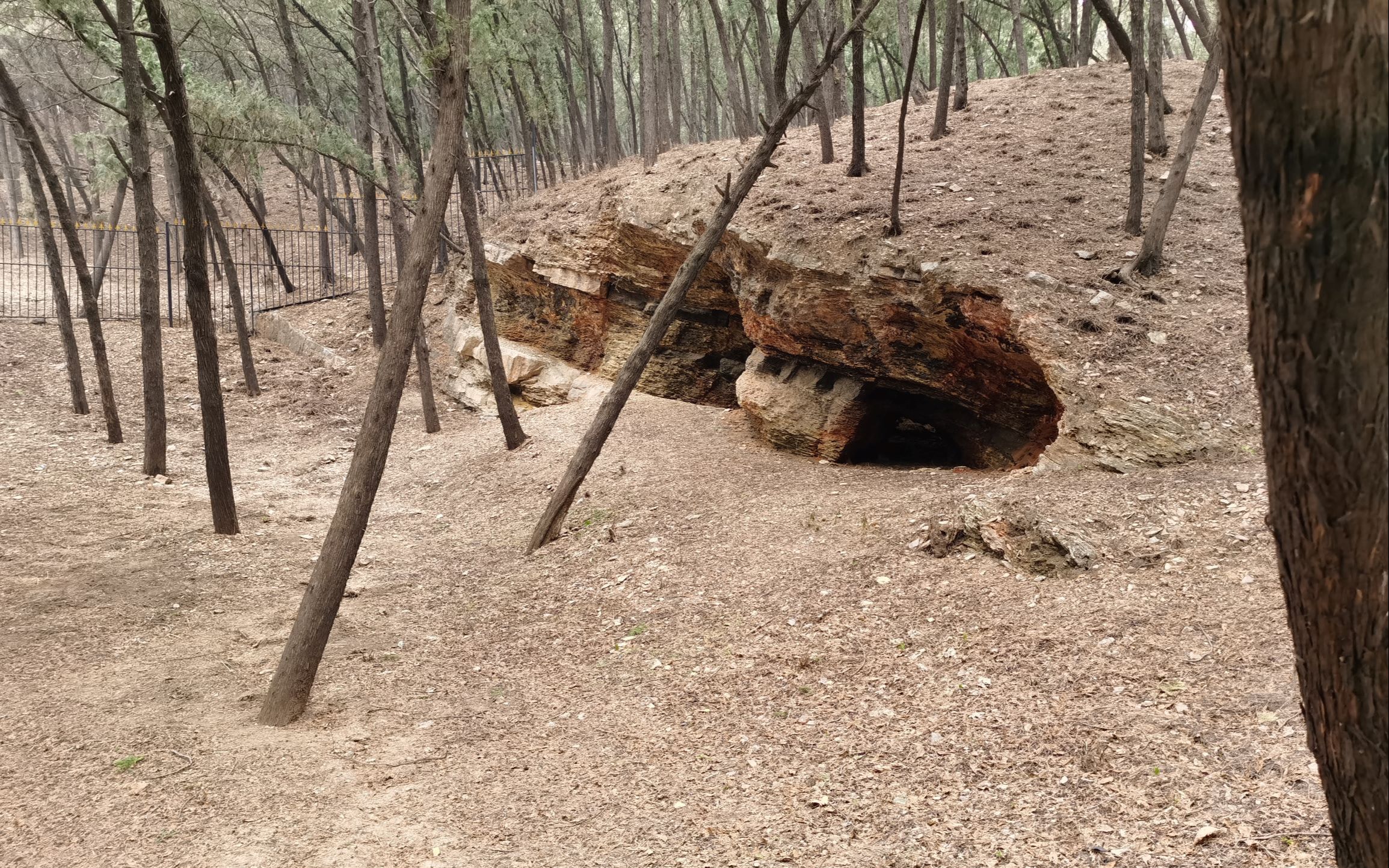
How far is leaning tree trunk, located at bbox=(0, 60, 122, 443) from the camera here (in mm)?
10039

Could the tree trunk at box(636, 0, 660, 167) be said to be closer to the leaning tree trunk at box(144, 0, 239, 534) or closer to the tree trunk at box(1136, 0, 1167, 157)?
the tree trunk at box(1136, 0, 1167, 157)

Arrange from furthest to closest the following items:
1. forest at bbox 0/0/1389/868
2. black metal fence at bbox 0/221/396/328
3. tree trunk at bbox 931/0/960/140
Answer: black metal fence at bbox 0/221/396/328 < tree trunk at bbox 931/0/960/140 < forest at bbox 0/0/1389/868

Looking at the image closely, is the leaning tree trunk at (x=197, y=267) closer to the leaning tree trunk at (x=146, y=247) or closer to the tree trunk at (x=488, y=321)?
the leaning tree trunk at (x=146, y=247)

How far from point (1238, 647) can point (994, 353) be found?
4.30m

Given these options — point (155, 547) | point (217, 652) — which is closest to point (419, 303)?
point (217, 652)

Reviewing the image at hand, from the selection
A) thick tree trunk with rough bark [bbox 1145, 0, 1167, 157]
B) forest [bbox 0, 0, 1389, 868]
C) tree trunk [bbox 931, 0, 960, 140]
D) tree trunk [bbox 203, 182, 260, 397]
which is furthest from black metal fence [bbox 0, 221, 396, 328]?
thick tree trunk with rough bark [bbox 1145, 0, 1167, 157]

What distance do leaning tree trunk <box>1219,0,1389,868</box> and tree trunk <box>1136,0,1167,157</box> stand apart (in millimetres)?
9867

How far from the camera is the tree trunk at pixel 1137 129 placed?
8.70m

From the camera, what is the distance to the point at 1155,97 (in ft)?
34.9

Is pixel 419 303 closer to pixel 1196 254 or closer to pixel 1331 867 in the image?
pixel 1331 867

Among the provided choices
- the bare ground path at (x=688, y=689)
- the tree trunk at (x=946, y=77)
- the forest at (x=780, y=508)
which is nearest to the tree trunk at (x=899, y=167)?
the forest at (x=780, y=508)

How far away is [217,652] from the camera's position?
6.09m

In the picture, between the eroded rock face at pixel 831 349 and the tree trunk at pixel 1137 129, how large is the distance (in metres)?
2.02

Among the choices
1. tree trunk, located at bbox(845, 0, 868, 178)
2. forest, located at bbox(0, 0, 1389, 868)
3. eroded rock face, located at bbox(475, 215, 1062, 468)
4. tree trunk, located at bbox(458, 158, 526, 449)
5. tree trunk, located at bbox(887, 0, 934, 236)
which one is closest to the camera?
forest, located at bbox(0, 0, 1389, 868)
